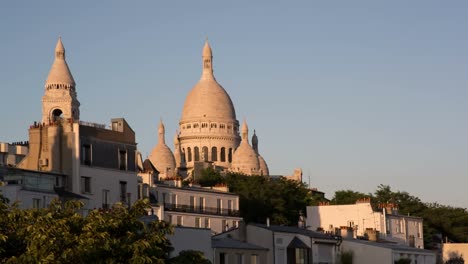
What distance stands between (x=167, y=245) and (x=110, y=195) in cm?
4337

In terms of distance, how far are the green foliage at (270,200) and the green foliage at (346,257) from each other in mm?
35758

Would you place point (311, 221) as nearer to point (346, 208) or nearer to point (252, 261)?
point (346, 208)

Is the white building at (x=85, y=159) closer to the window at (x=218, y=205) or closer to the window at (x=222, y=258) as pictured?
the window at (x=222, y=258)

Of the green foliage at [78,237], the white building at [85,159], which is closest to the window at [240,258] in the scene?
the white building at [85,159]

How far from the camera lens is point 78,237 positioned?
49031 mm

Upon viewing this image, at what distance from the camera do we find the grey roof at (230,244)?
252 ft

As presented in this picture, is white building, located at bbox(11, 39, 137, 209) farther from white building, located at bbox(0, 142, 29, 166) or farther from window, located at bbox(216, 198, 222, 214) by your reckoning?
white building, located at bbox(0, 142, 29, 166)

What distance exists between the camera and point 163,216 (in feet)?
348

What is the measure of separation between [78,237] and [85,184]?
47.0 m

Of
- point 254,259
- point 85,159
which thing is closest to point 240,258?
point 254,259

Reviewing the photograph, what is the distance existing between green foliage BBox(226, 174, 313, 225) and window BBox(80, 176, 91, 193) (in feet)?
107

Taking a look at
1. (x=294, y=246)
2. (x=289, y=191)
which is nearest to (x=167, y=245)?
(x=294, y=246)

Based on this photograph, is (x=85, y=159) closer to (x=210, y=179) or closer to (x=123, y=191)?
(x=123, y=191)

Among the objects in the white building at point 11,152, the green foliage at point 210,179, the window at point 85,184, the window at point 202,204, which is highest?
the white building at point 11,152
